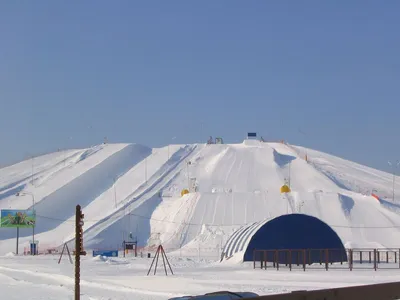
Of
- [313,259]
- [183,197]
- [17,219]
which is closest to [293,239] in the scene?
[313,259]

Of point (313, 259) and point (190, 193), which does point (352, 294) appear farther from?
point (190, 193)

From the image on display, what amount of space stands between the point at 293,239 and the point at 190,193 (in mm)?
30151

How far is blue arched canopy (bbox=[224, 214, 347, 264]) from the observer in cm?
4384

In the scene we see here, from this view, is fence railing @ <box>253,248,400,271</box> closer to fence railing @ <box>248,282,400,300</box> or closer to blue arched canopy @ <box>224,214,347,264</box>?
blue arched canopy @ <box>224,214,347,264</box>

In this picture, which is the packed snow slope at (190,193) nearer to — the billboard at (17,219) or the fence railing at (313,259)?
the billboard at (17,219)

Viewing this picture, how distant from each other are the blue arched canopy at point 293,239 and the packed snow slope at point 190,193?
34.7 ft

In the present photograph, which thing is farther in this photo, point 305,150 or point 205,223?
point 305,150

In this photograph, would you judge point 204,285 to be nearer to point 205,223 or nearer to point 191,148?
point 205,223

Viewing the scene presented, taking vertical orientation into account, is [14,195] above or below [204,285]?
above

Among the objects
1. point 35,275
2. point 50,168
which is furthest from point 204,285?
point 50,168

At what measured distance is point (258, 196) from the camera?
72.4 m

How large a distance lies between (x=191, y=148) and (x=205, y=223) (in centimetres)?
3486

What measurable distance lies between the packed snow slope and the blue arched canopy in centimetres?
1058

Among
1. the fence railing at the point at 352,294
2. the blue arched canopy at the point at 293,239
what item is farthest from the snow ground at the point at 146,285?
the fence railing at the point at 352,294
